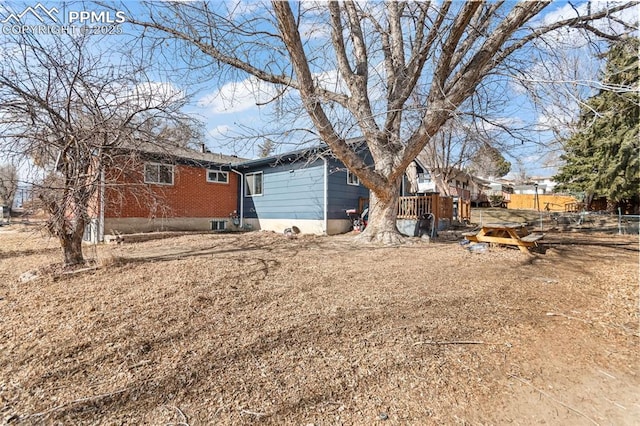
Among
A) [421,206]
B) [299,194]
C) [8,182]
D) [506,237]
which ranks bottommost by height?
[506,237]

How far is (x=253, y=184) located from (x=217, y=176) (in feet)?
5.11

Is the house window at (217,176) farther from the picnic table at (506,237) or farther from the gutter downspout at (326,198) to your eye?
the picnic table at (506,237)

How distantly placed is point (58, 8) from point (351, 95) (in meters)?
5.34

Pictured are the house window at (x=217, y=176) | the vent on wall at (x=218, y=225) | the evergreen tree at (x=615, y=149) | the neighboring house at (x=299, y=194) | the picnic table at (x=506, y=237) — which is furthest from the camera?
the vent on wall at (x=218, y=225)

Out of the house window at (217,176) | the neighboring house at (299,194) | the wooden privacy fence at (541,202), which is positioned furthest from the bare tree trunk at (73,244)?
the wooden privacy fence at (541,202)

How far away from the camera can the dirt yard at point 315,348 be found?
1.79 meters

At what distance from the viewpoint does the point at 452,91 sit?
5699mm

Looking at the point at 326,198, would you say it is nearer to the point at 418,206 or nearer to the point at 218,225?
the point at 418,206

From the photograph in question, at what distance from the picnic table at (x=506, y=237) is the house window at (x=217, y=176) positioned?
9959 millimetres

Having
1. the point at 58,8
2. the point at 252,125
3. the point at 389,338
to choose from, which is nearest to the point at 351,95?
the point at 252,125

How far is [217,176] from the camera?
1275 cm

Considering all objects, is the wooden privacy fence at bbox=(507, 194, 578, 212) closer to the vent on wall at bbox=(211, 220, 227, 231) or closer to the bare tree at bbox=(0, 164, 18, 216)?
the vent on wall at bbox=(211, 220, 227, 231)

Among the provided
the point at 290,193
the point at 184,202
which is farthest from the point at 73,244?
the point at 290,193

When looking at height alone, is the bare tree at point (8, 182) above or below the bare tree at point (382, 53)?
below
